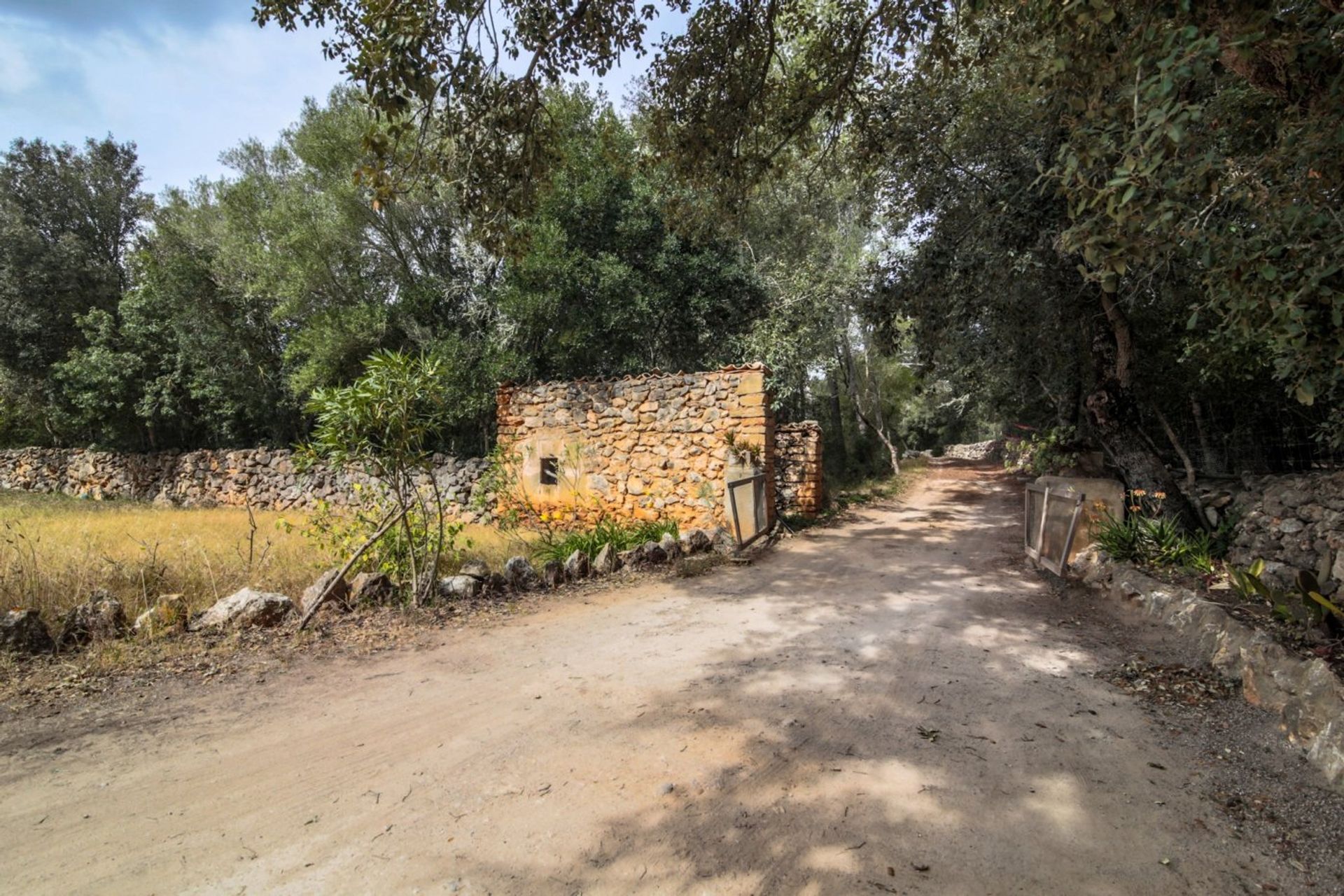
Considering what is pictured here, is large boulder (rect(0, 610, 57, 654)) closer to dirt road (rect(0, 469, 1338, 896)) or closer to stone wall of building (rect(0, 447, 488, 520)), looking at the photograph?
dirt road (rect(0, 469, 1338, 896))

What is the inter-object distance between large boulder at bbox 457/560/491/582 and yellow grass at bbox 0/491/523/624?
233 millimetres

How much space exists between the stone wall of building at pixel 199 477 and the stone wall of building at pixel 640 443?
68.7 inches

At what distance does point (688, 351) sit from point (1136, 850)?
471 inches

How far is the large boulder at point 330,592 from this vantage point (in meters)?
4.95

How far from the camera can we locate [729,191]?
7.09 meters

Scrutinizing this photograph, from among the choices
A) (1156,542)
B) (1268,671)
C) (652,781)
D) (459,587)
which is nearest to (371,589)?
(459,587)

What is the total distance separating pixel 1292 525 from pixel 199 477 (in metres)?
20.1

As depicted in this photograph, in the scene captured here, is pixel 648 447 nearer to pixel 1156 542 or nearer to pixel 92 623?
pixel 1156 542

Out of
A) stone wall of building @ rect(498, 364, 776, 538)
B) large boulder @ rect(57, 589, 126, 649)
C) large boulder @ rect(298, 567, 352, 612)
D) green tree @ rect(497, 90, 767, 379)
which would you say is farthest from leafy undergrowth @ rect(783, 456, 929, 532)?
large boulder @ rect(57, 589, 126, 649)

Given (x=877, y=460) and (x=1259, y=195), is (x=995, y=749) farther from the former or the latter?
(x=877, y=460)

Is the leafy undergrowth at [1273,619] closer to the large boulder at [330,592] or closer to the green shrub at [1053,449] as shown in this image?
the green shrub at [1053,449]

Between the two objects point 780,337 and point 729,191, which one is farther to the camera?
point 780,337

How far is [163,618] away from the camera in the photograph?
4.44m

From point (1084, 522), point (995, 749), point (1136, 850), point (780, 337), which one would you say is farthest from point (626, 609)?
point (780, 337)
